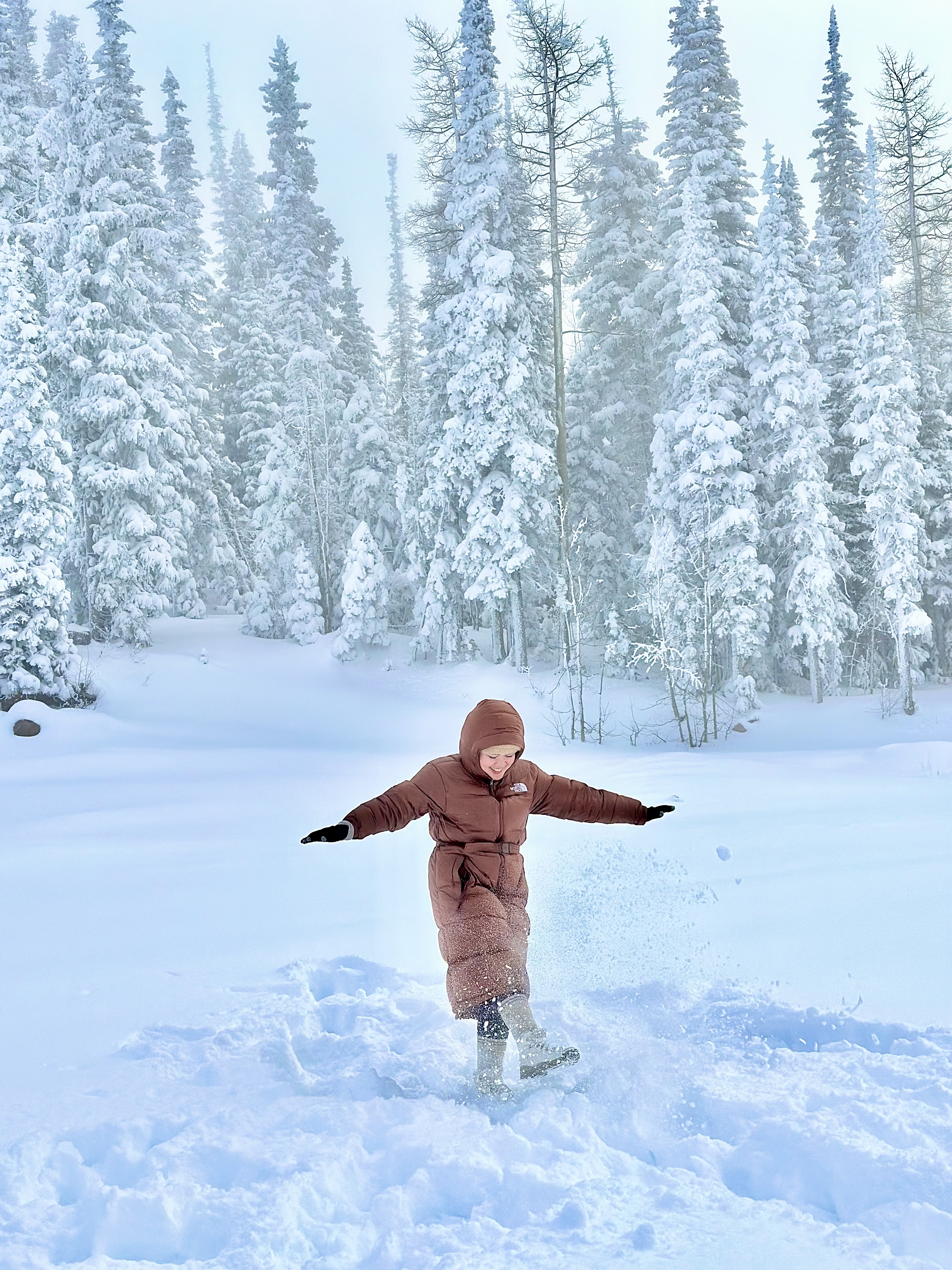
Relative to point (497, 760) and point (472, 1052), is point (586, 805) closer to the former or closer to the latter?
point (497, 760)

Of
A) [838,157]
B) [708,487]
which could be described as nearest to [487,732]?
[708,487]

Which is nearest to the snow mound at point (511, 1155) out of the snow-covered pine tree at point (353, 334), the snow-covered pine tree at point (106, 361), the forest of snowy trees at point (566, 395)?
the forest of snowy trees at point (566, 395)

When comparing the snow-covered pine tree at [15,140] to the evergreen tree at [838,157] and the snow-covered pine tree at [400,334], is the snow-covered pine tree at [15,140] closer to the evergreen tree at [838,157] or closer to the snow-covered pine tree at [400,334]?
the snow-covered pine tree at [400,334]

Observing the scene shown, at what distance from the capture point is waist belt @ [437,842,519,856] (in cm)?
414

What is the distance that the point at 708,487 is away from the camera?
21.2 metres

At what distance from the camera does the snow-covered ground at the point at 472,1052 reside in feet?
9.78

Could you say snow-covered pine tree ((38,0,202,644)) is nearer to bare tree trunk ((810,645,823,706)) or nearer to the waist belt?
bare tree trunk ((810,645,823,706))

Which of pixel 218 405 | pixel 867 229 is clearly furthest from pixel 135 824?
pixel 218 405

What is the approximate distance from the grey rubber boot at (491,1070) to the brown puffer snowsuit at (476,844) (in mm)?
144

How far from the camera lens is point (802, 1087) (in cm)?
373

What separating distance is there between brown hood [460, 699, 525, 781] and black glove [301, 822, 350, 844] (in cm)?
62

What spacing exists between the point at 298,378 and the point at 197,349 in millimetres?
5193

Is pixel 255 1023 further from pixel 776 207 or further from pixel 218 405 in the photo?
pixel 218 405

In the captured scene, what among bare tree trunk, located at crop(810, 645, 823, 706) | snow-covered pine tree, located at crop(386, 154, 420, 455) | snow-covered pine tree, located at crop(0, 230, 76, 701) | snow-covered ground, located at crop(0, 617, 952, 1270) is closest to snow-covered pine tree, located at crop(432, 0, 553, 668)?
bare tree trunk, located at crop(810, 645, 823, 706)
